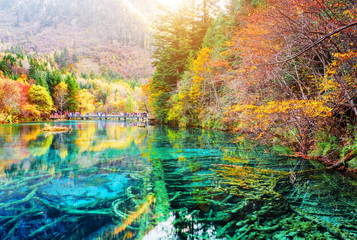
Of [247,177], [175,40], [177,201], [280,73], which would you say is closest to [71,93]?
[175,40]

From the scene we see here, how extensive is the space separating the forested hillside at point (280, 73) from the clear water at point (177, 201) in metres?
1.55

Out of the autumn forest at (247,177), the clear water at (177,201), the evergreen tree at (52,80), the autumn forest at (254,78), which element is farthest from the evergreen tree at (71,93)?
the clear water at (177,201)

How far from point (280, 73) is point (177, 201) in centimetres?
712

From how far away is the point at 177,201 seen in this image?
4527mm

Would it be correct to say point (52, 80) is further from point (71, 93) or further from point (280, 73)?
point (280, 73)

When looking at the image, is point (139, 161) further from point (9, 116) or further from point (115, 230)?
Answer: point (9, 116)

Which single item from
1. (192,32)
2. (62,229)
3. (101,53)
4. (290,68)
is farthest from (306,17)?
(101,53)

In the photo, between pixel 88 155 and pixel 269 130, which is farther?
pixel 269 130

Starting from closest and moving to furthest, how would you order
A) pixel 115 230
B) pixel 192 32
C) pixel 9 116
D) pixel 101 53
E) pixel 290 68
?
1. pixel 115 230
2. pixel 290 68
3. pixel 192 32
4. pixel 9 116
5. pixel 101 53

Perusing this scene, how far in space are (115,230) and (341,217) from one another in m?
3.95

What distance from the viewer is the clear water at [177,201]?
11.2ft

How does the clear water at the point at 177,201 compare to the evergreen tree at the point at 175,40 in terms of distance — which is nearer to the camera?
the clear water at the point at 177,201

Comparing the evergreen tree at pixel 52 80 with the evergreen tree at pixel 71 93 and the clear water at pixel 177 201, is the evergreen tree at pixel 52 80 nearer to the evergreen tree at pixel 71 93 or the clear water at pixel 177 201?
the evergreen tree at pixel 71 93

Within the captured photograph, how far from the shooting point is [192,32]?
26.1 metres
